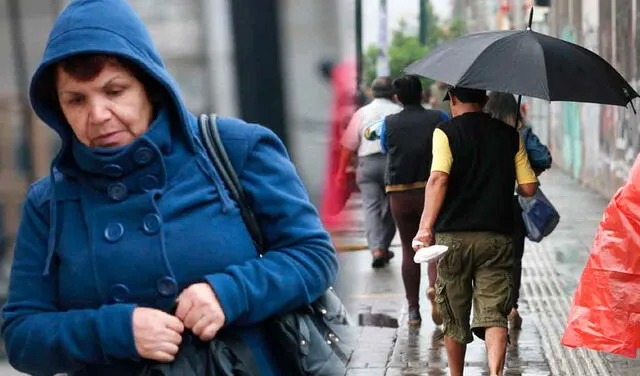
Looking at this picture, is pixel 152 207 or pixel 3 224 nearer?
pixel 152 207

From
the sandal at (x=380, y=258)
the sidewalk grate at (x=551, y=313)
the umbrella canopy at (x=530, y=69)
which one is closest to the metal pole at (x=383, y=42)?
the sidewalk grate at (x=551, y=313)

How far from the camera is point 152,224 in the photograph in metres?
2.51

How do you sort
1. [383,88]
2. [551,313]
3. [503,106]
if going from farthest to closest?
1. [383,88]
2. [551,313]
3. [503,106]

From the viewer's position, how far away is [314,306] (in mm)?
2662

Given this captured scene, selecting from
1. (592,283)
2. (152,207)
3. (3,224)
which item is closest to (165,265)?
(152,207)

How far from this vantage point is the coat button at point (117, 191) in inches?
99.2

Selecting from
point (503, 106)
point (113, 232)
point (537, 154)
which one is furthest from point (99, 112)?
point (503, 106)

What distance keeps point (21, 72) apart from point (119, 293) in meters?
3.67

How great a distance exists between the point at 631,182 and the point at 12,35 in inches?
109

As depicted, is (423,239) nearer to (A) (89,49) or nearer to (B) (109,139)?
(B) (109,139)

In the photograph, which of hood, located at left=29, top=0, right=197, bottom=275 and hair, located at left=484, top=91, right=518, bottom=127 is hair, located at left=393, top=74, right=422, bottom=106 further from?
hood, located at left=29, top=0, right=197, bottom=275

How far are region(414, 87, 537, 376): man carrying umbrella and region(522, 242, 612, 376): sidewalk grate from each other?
3.28 ft

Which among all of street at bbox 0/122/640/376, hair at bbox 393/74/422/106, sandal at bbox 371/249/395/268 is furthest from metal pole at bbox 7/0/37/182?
sandal at bbox 371/249/395/268

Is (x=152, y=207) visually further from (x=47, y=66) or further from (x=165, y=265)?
(x=47, y=66)
